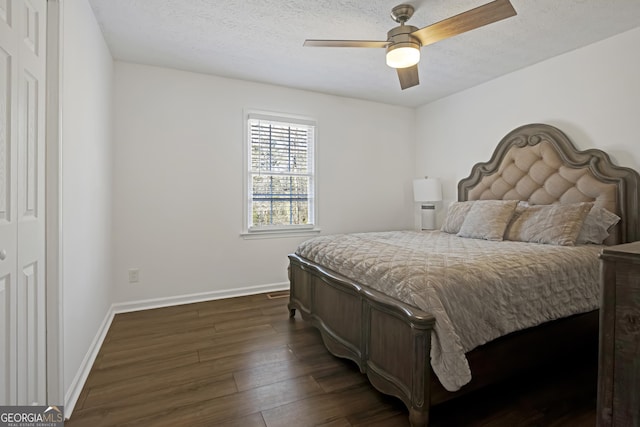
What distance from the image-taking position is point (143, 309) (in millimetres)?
3244

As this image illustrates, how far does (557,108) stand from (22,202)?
4179 mm

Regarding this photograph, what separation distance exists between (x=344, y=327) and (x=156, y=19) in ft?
9.01

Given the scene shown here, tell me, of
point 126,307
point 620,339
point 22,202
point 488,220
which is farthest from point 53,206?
point 488,220

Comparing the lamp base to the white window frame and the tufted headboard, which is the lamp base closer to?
the tufted headboard

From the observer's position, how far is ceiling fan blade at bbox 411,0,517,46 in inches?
71.9

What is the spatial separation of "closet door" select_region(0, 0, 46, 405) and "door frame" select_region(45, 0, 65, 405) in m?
0.03

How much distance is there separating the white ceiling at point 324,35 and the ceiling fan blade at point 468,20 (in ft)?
0.81

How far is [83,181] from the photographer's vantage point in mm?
2068

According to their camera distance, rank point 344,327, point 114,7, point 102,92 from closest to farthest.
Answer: point 344,327, point 114,7, point 102,92

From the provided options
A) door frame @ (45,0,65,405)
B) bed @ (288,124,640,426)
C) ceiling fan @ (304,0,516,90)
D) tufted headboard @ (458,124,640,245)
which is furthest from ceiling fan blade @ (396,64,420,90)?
door frame @ (45,0,65,405)

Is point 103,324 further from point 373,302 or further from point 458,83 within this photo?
point 458,83

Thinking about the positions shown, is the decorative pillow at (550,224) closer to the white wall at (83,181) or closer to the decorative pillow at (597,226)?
the decorative pillow at (597,226)

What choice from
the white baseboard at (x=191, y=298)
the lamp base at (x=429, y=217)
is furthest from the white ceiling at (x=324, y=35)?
the white baseboard at (x=191, y=298)

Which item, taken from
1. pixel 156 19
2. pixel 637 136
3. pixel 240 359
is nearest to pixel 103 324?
pixel 240 359
